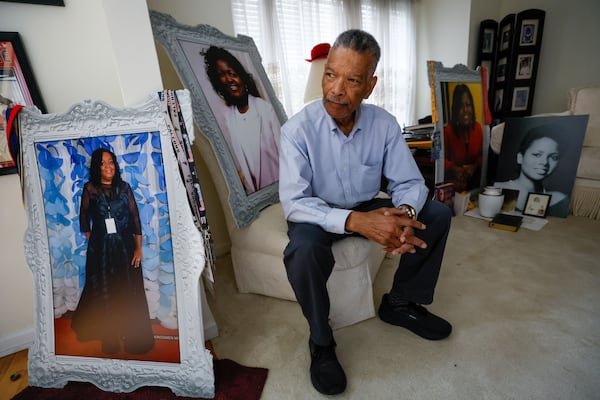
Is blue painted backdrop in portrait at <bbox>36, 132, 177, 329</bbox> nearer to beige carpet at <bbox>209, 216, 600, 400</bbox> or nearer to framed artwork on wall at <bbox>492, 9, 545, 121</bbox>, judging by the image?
beige carpet at <bbox>209, 216, 600, 400</bbox>

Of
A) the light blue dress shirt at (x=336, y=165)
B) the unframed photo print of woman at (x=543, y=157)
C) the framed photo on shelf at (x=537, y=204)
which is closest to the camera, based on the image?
the light blue dress shirt at (x=336, y=165)

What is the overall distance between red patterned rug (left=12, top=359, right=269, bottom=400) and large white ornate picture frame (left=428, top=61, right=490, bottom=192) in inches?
73.9

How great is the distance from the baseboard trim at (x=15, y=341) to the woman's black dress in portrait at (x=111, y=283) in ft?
1.57

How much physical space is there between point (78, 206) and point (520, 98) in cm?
397

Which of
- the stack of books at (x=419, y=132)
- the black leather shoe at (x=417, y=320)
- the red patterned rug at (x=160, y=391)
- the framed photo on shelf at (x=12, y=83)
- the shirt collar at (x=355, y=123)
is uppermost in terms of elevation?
the framed photo on shelf at (x=12, y=83)

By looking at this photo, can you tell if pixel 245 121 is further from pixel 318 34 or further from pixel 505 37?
pixel 505 37

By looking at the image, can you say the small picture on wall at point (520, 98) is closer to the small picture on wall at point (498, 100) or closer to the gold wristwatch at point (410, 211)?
the small picture on wall at point (498, 100)

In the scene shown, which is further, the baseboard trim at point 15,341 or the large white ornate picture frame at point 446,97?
the large white ornate picture frame at point 446,97

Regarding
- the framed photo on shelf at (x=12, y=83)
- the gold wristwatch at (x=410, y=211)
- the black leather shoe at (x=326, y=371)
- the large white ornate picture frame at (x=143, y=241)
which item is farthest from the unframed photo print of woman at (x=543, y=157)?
the framed photo on shelf at (x=12, y=83)

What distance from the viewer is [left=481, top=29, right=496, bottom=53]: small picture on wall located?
304cm

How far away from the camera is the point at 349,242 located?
1179 mm

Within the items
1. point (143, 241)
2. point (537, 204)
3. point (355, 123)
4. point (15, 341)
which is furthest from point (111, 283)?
A: point (537, 204)

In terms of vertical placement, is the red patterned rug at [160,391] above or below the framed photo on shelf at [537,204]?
below

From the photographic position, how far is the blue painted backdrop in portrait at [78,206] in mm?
966
